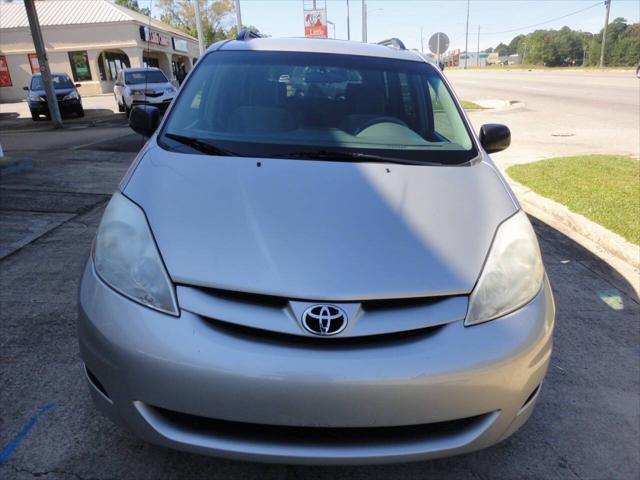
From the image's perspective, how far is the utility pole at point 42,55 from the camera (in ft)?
45.5

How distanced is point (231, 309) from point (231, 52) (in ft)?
6.63

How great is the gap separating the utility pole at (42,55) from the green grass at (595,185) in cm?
1334

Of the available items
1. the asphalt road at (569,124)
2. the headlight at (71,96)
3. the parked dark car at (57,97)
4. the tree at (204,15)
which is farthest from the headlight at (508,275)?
the tree at (204,15)

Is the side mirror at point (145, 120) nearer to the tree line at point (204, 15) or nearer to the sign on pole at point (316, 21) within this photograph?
the sign on pole at point (316, 21)

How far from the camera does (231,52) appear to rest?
3139 millimetres

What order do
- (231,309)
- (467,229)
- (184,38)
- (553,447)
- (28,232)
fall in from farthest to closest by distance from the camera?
(184,38) < (28,232) < (553,447) < (467,229) < (231,309)

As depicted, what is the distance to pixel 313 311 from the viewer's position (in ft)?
5.46

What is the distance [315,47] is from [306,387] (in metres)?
2.36

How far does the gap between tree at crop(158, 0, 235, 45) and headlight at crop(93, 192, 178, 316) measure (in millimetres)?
60088

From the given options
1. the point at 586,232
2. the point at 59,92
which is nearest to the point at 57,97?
the point at 59,92

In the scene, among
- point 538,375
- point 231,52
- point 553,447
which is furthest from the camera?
point 231,52

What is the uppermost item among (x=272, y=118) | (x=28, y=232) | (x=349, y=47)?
(x=349, y=47)

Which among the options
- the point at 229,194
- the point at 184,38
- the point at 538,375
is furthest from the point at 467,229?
the point at 184,38

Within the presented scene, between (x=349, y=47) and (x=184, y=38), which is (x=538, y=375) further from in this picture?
(x=184, y=38)
